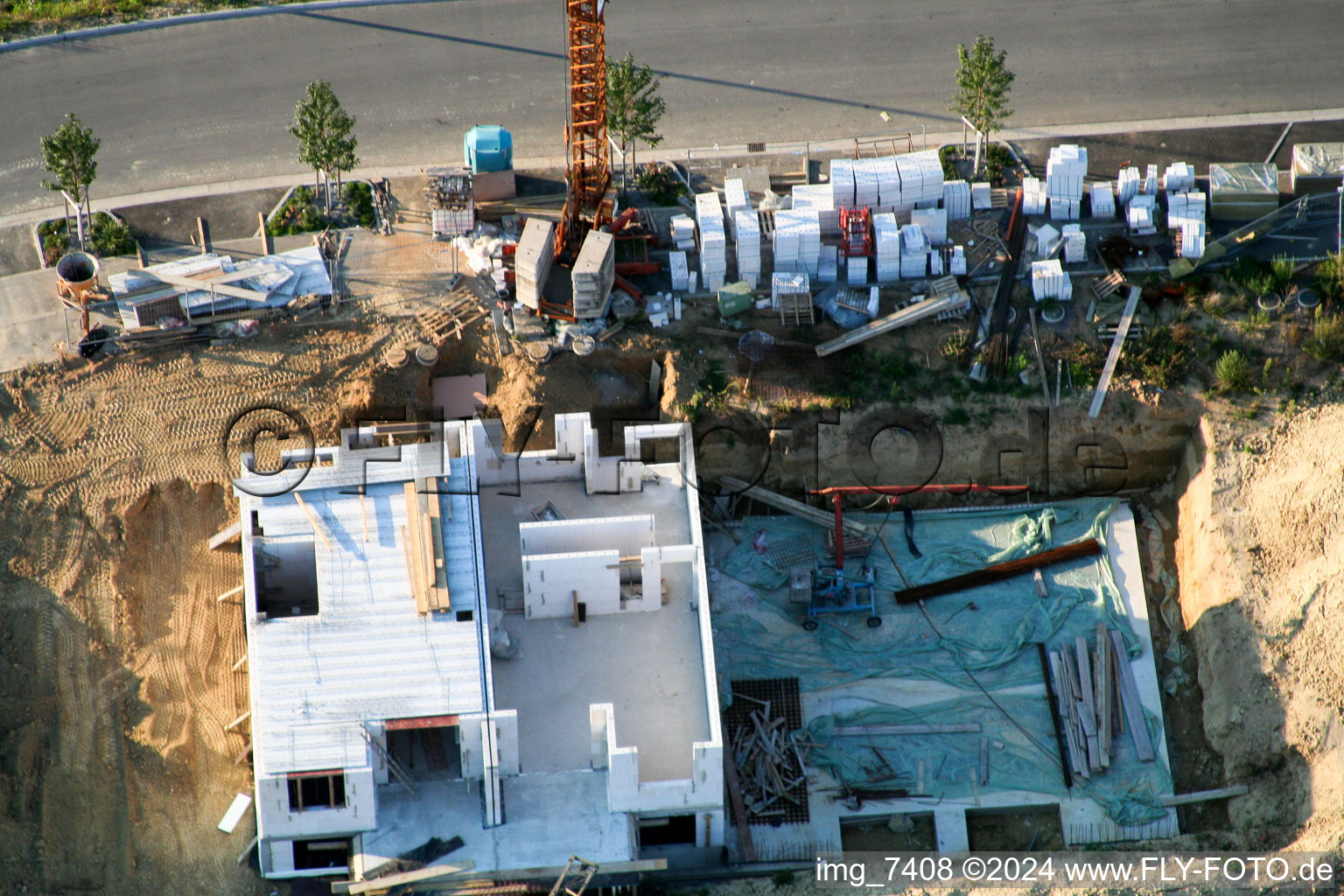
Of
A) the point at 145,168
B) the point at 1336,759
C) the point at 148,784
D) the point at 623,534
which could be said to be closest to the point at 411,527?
the point at 623,534

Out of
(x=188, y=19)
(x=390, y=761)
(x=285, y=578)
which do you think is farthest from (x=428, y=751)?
(x=188, y=19)

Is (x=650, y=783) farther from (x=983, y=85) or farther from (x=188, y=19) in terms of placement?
(x=188, y=19)

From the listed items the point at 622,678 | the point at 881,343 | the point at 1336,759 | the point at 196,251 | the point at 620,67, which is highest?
the point at 620,67

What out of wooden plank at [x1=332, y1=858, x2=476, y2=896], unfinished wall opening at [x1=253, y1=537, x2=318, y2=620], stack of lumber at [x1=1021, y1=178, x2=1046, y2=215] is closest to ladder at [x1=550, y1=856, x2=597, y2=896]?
wooden plank at [x1=332, y1=858, x2=476, y2=896]

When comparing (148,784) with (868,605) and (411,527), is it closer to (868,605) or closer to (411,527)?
(411,527)

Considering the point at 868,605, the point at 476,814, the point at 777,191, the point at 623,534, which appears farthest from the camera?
the point at 777,191

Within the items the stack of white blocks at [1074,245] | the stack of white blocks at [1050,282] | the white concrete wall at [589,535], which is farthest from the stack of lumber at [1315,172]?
the white concrete wall at [589,535]
